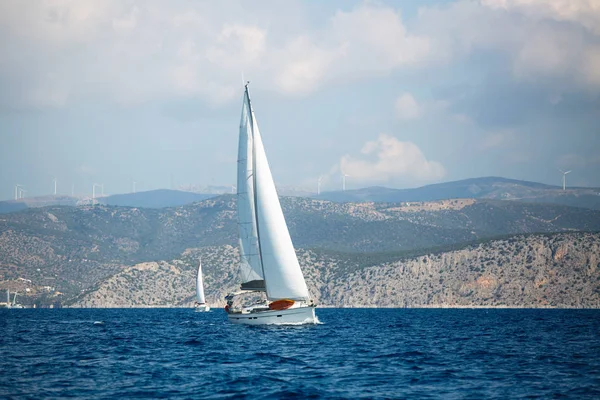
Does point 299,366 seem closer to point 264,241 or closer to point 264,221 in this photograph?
point 264,241

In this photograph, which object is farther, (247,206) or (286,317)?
(247,206)

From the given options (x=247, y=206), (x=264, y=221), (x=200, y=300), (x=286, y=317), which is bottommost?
(x=200, y=300)

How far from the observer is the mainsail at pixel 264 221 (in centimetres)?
7644

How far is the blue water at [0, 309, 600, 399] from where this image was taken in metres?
40.4

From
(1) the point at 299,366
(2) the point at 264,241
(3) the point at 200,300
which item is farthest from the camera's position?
(3) the point at 200,300

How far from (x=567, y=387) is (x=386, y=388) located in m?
9.48

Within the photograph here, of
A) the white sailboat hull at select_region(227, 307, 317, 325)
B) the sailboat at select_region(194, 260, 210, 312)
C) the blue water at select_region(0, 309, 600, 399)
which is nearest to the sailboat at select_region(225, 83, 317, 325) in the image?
the white sailboat hull at select_region(227, 307, 317, 325)

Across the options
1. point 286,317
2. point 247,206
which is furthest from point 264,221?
point 286,317

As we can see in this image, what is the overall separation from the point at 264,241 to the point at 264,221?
1999 mm

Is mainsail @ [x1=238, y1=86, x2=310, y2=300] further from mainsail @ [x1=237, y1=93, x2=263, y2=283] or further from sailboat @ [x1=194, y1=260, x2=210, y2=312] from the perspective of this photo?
sailboat @ [x1=194, y1=260, x2=210, y2=312]

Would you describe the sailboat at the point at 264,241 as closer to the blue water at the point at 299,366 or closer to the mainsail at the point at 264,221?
the mainsail at the point at 264,221

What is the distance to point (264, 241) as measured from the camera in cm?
7669

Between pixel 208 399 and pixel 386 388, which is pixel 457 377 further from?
pixel 208 399

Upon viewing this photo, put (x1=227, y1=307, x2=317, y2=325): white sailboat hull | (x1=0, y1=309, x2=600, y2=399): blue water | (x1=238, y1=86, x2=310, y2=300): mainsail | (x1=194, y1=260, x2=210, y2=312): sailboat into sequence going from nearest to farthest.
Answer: (x1=0, y1=309, x2=600, y2=399): blue water < (x1=238, y1=86, x2=310, y2=300): mainsail < (x1=227, y1=307, x2=317, y2=325): white sailboat hull < (x1=194, y1=260, x2=210, y2=312): sailboat
